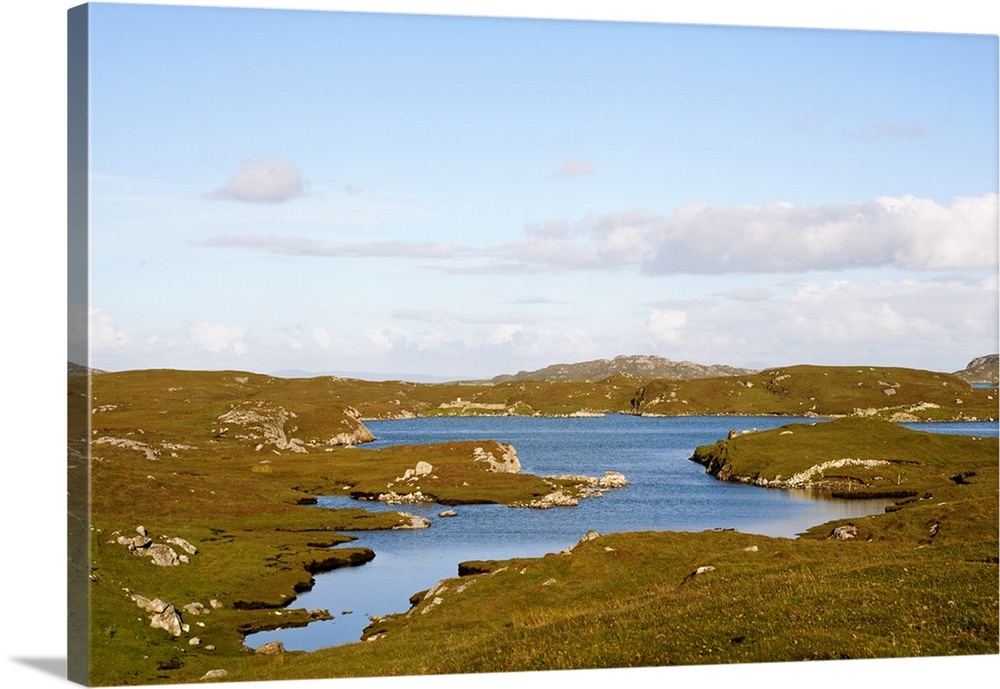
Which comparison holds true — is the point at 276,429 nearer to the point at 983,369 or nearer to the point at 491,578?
the point at 491,578

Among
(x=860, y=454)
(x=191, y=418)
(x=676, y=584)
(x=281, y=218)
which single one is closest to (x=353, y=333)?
(x=281, y=218)

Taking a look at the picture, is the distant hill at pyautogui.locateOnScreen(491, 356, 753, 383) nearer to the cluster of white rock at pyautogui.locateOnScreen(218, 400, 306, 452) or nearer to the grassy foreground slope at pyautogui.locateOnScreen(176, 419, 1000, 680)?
the grassy foreground slope at pyautogui.locateOnScreen(176, 419, 1000, 680)

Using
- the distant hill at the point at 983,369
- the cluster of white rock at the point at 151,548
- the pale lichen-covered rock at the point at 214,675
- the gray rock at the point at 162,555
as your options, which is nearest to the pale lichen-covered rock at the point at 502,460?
the distant hill at the point at 983,369

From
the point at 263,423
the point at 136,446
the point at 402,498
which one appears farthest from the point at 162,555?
the point at 263,423

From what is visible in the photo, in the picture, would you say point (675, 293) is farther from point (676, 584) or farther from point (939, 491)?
point (939, 491)

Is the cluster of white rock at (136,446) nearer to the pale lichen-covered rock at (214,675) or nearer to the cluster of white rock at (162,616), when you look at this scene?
the cluster of white rock at (162,616)

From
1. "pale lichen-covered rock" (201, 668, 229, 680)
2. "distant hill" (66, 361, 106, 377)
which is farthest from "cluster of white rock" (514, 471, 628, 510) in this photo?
"distant hill" (66, 361, 106, 377)

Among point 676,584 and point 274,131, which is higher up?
point 274,131
